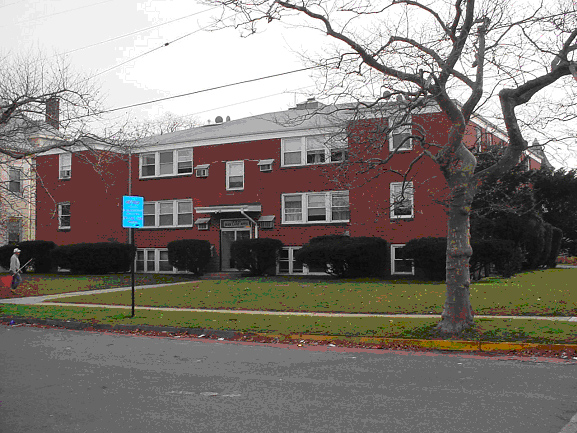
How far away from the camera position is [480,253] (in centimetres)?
2225

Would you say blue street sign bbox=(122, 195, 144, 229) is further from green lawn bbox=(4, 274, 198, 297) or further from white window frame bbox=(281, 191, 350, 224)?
white window frame bbox=(281, 191, 350, 224)

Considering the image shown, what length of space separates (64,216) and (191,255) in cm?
1063

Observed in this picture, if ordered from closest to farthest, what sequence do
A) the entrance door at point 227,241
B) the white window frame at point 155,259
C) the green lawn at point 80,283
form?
the green lawn at point 80,283 < the entrance door at point 227,241 < the white window frame at point 155,259

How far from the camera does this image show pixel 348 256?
24656 millimetres

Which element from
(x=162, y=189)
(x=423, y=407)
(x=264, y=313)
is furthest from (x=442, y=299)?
(x=162, y=189)

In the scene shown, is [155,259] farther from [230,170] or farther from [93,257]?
[230,170]

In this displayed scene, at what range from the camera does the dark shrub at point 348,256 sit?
2473cm

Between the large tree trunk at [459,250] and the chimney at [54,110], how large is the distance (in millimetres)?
16083

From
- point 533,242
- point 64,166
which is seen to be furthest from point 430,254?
point 64,166

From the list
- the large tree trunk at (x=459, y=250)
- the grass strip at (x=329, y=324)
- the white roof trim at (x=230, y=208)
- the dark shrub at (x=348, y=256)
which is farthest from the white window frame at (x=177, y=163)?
the large tree trunk at (x=459, y=250)

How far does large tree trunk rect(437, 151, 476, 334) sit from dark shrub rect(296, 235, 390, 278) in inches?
534

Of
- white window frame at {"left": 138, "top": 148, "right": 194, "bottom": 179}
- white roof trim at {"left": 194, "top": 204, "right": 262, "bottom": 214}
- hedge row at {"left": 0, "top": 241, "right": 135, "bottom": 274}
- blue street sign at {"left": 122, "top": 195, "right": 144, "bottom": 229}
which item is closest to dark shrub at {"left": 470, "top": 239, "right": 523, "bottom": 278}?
white roof trim at {"left": 194, "top": 204, "right": 262, "bottom": 214}

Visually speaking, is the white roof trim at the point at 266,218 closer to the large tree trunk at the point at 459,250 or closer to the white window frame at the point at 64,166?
the white window frame at the point at 64,166

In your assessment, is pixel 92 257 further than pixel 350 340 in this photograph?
Yes
